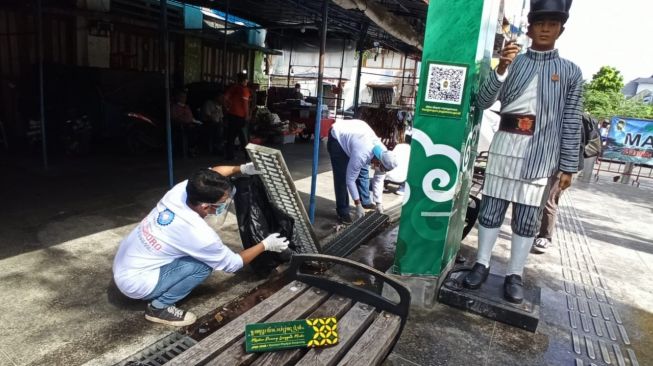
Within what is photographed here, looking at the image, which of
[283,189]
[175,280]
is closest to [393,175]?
[283,189]

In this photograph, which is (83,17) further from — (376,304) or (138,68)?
(376,304)

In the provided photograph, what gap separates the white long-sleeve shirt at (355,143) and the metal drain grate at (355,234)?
47 centimetres

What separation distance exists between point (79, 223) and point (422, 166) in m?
3.58

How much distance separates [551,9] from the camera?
9.15 feet

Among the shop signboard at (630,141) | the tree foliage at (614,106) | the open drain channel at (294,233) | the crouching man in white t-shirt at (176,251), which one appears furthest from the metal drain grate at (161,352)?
the tree foliage at (614,106)

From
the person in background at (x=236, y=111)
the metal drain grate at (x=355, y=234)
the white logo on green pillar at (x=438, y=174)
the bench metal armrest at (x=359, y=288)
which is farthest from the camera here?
the person in background at (x=236, y=111)

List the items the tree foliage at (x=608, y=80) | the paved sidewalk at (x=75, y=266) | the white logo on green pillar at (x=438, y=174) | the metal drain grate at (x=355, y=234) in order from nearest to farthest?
the paved sidewalk at (x=75, y=266) < the white logo on green pillar at (x=438, y=174) < the metal drain grate at (x=355, y=234) < the tree foliage at (x=608, y=80)

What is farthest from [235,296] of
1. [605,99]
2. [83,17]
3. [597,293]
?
[605,99]

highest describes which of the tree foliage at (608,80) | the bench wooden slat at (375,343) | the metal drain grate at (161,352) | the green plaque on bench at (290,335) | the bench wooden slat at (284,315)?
the tree foliage at (608,80)

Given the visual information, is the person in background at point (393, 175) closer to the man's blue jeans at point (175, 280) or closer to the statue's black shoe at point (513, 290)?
the statue's black shoe at point (513, 290)

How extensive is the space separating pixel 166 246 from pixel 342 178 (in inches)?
105

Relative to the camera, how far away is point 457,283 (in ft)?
11.2

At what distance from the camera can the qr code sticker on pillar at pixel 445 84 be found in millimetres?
2906

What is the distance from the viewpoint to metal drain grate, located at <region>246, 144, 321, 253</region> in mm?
3182
